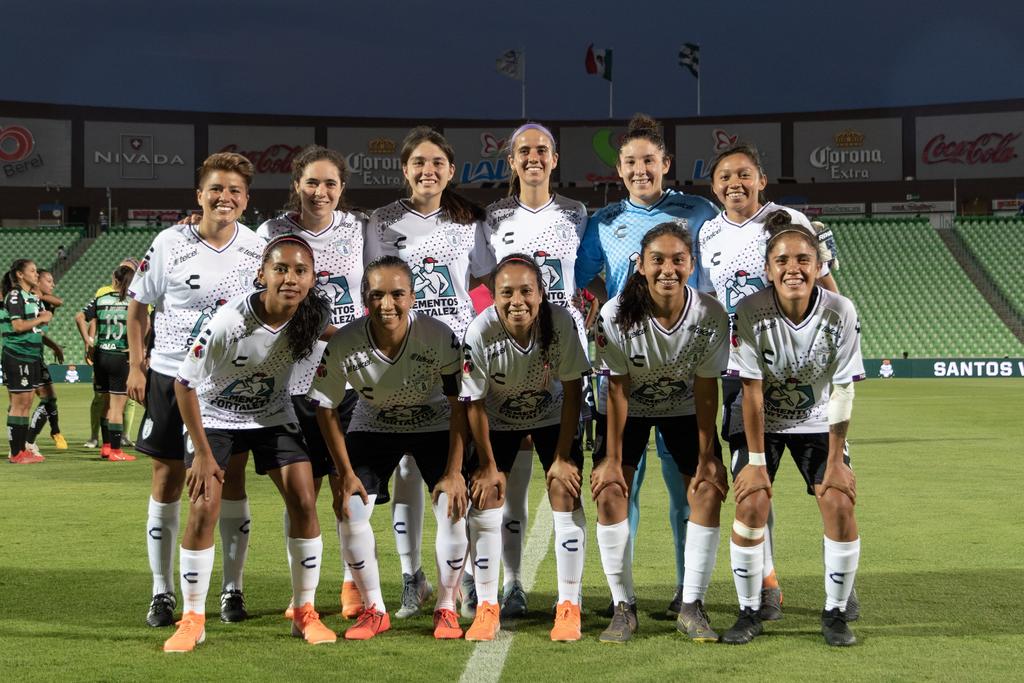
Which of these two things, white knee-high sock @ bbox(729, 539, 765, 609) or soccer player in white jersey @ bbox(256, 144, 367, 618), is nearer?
white knee-high sock @ bbox(729, 539, 765, 609)

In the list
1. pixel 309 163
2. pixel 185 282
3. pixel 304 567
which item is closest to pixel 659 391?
pixel 304 567

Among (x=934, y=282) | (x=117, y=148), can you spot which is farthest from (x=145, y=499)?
(x=117, y=148)

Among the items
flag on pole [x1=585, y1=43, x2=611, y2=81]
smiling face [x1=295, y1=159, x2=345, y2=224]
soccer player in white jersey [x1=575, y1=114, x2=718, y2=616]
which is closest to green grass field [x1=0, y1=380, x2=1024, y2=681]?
soccer player in white jersey [x1=575, y1=114, x2=718, y2=616]

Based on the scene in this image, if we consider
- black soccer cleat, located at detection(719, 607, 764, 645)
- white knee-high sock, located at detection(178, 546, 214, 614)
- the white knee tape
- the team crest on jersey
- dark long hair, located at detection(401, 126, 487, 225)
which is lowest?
black soccer cleat, located at detection(719, 607, 764, 645)

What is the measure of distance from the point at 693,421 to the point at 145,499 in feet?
19.5

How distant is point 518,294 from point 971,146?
46544 mm

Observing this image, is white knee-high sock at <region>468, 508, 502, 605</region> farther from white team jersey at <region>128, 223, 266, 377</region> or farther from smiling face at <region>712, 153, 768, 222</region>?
smiling face at <region>712, 153, 768, 222</region>

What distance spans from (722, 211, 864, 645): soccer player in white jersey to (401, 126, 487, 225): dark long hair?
158 centimetres

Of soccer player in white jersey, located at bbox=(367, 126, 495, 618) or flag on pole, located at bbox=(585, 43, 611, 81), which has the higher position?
flag on pole, located at bbox=(585, 43, 611, 81)

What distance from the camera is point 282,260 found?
476 cm

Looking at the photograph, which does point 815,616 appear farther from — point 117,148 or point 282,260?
point 117,148

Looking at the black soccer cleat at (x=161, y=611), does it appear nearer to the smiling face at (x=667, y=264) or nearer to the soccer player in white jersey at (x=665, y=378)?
the soccer player in white jersey at (x=665, y=378)

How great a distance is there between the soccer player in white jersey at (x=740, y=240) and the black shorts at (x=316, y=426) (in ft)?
6.22

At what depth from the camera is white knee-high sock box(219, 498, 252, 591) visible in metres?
5.37
